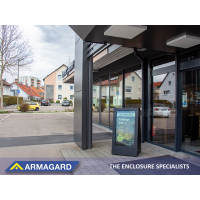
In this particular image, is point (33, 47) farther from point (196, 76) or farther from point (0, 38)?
point (196, 76)

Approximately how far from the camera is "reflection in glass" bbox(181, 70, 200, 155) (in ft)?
16.8

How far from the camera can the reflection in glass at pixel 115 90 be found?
834cm

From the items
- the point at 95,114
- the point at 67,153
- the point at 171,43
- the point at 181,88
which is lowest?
the point at 67,153

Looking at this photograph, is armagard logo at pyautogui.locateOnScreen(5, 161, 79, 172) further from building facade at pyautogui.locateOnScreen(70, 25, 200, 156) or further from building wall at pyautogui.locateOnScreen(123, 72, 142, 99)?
building wall at pyautogui.locateOnScreen(123, 72, 142, 99)

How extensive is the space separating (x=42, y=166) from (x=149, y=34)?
3588 mm

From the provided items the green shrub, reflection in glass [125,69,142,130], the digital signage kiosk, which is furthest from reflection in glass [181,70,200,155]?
the green shrub

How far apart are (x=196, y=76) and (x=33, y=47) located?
2144 cm

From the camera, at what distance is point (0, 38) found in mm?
21000

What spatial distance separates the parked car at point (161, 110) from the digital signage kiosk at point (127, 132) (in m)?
1.54

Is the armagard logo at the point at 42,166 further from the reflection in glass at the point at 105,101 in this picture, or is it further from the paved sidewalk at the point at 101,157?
the reflection in glass at the point at 105,101

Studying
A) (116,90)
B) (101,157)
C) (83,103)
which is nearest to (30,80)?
(116,90)

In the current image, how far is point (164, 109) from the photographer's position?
589 centimetres
